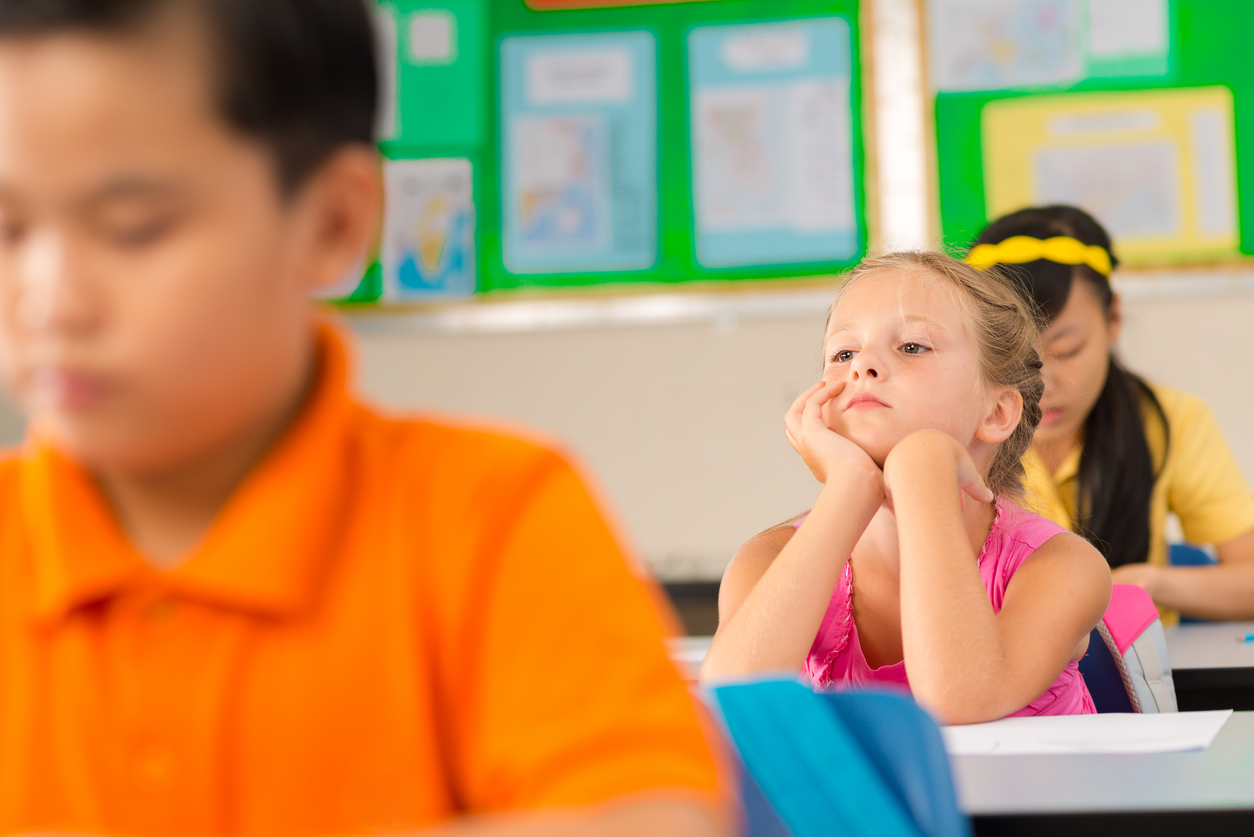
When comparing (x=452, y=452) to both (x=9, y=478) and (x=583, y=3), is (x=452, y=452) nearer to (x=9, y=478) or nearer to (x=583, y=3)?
(x=9, y=478)

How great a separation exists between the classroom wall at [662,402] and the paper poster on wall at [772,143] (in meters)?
0.19

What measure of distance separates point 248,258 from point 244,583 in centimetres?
12

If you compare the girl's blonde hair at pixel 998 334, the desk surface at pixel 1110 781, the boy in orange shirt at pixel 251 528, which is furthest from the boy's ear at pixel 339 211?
the girl's blonde hair at pixel 998 334

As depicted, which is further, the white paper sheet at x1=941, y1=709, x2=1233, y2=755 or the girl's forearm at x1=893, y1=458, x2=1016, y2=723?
the girl's forearm at x1=893, y1=458, x2=1016, y2=723

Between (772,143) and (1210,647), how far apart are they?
1.79m

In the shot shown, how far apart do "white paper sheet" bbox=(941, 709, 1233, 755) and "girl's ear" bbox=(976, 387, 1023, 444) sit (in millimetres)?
433

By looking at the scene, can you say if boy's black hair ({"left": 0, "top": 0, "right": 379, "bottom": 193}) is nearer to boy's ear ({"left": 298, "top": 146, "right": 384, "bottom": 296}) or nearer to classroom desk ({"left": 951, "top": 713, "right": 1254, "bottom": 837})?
boy's ear ({"left": 298, "top": 146, "right": 384, "bottom": 296})

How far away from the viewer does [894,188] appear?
9.84ft

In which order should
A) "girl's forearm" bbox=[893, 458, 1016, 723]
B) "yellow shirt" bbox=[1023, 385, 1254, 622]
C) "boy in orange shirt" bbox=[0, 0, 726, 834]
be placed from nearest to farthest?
"boy in orange shirt" bbox=[0, 0, 726, 834] → "girl's forearm" bbox=[893, 458, 1016, 723] → "yellow shirt" bbox=[1023, 385, 1254, 622]

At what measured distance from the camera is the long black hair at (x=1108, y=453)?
6.84ft

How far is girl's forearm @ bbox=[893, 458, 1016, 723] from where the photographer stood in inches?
42.7

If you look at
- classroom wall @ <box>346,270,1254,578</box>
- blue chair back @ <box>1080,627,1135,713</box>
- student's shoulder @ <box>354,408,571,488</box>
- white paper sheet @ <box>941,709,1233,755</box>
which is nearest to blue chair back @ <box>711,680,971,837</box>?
white paper sheet @ <box>941,709,1233,755</box>

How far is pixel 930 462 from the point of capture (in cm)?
124

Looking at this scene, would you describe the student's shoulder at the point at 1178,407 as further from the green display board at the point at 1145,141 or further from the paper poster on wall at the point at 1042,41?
the paper poster on wall at the point at 1042,41
